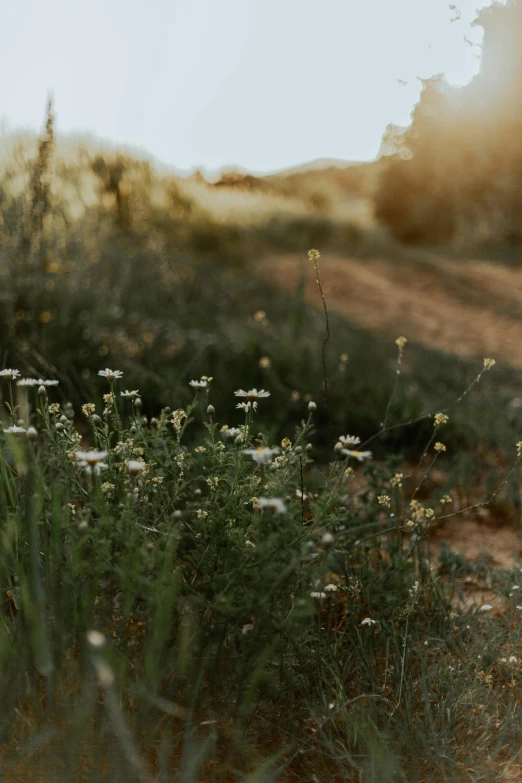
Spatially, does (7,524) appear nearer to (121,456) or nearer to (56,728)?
(121,456)

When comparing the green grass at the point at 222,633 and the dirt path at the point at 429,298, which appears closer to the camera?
the green grass at the point at 222,633

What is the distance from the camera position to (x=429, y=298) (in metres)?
9.34

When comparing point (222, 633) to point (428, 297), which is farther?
point (428, 297)

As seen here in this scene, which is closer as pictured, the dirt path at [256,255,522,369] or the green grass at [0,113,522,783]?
the green grass at [0,113,522,783]

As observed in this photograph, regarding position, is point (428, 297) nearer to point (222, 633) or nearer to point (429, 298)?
point (429, 298)

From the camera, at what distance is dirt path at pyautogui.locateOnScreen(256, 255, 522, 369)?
7211mm

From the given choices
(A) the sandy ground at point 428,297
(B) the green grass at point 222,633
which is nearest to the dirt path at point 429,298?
(A) the sandy ground at point 428,297

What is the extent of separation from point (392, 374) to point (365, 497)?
2.53m

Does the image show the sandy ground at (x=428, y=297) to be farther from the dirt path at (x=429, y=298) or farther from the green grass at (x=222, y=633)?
the green grass at (x=222, y=633)

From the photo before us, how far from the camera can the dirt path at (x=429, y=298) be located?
7.21 m

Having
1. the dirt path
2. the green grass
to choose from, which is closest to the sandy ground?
the dirt path

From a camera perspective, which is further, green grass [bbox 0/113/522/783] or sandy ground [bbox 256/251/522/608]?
sandy ground [bbox 256/251/522/608]

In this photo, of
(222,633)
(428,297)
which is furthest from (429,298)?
(222,633)

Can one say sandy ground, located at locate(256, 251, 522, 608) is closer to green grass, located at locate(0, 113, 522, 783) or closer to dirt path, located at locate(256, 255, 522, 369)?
dirt path, located at locate(256, 255, 522, 369)
